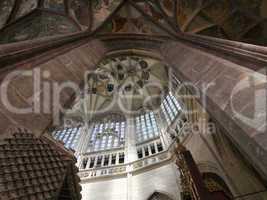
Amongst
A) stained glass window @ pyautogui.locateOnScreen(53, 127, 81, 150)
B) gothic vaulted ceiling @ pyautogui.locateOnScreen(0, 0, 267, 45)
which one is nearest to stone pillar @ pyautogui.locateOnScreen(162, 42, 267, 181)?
gothic vaulted ceiling @ pyautogui.locateOnScreen(0, 0, 267, 45)

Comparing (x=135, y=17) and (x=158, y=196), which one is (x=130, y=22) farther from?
(x=158, y=196)

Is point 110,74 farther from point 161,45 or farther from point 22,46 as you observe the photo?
point 22,46

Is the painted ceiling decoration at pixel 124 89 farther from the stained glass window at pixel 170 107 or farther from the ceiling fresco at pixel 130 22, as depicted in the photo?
the ceiling fresco at pixel 130 22

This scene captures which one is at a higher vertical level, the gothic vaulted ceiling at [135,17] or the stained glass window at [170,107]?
the gothic vaulted ceiling at [135,17]

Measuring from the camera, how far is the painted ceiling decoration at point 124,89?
14633 mm

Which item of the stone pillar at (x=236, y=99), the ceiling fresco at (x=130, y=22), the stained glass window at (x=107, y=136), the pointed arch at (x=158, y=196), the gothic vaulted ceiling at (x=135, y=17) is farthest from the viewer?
the stained glass window at (x=107, y=136)

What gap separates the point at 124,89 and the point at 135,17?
864cm

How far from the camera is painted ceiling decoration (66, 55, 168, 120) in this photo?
1463 cm

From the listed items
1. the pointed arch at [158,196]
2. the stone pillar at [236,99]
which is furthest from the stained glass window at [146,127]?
the stone pillar at [236,99]

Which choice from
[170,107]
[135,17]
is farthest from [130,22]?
[170,107]

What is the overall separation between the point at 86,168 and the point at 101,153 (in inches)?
56.0

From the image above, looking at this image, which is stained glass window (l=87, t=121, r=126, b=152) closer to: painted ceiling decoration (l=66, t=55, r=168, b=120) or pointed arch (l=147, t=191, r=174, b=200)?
painted ceiling decoration (l=66, t=55, r=168, b=120)

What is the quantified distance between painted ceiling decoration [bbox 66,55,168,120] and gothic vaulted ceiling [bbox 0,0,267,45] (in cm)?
607

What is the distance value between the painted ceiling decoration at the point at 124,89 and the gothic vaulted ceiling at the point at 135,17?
6.07 m
